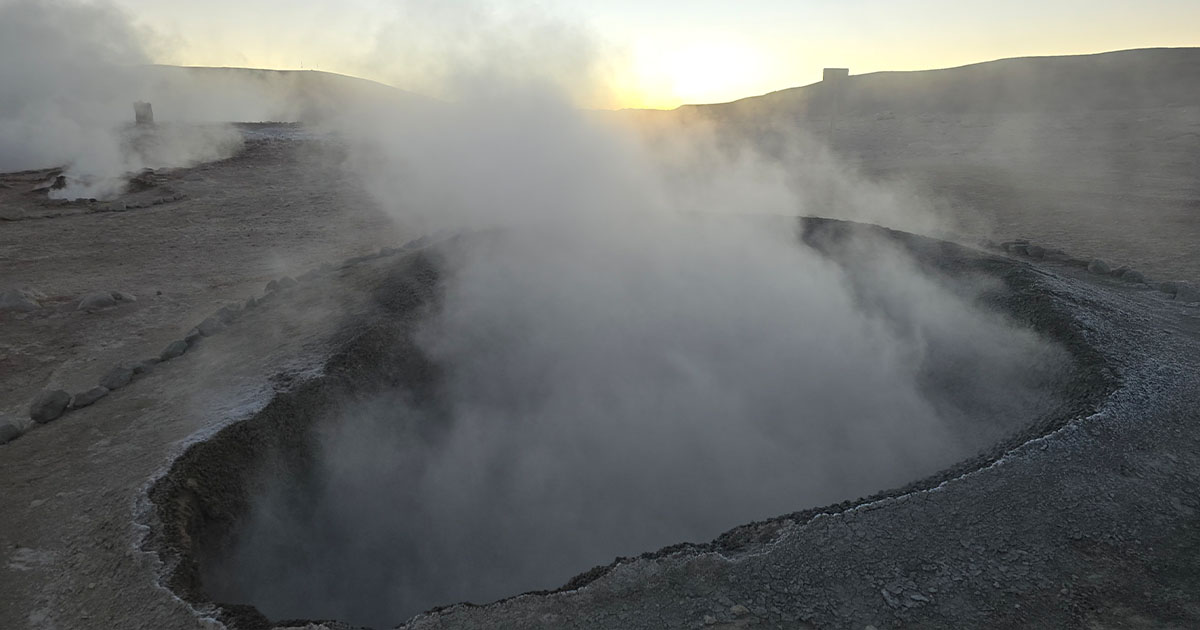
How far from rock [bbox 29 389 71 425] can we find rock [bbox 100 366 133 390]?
0.87 feet

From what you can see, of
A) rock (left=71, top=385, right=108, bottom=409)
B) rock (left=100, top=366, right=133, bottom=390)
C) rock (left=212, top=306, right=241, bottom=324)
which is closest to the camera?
rock (left=71, top=385, right=108, bottom=409)

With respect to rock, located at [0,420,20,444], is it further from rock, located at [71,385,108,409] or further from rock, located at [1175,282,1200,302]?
rock, located at [1175,282,1200,302]

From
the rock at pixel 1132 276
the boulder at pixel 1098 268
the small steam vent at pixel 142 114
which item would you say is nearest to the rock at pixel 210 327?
the boulder at pixel 1098 268

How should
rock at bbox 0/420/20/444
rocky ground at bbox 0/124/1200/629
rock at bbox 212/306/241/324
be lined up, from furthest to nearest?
1. rock at bbox 212/306/241/324
2. rock at bbox 0/420/20/444
3. rocky ground at bbox 0/124/1200/629

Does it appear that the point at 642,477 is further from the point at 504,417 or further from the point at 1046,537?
the point at 1046,537

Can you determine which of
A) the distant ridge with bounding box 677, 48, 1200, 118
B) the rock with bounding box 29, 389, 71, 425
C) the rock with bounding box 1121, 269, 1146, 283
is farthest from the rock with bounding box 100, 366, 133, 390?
the distant ridge with bounding box 677, 48, 1200, 118

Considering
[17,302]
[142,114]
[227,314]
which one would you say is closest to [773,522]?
[227,314]

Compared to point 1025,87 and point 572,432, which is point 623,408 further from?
point 1025,87

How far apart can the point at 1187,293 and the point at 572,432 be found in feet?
15.9

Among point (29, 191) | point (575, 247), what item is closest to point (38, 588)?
point (575, 247)

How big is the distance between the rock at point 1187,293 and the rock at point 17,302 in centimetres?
929

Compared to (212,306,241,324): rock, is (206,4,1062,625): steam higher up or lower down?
lower down

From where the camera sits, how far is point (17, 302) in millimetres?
5875

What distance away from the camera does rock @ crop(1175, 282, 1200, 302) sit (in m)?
5.21
